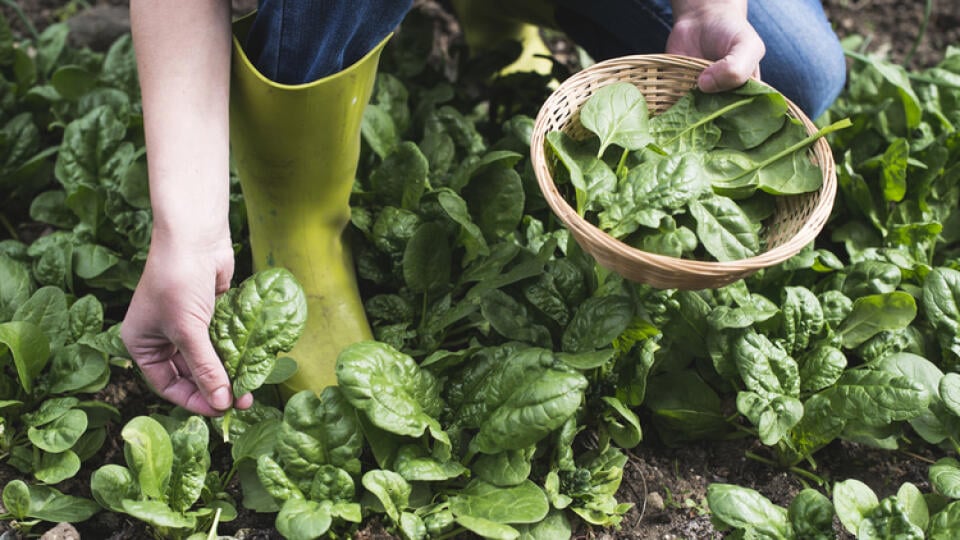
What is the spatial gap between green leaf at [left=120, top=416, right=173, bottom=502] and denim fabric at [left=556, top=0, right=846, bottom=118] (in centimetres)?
108

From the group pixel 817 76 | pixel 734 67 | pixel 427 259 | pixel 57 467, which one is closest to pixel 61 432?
pixel 57 467

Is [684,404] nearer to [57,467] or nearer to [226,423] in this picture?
[226,423]

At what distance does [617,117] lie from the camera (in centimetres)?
127

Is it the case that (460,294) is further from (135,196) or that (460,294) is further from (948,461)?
(948,461)

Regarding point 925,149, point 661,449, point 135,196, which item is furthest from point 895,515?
point 135,196

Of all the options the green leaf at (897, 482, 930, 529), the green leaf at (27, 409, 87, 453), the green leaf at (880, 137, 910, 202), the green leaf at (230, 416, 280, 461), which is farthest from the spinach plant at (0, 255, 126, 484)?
the green leaf at (880, 137, 910, 202)

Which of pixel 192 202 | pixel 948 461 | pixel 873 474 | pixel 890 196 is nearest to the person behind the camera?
pixel 192 202

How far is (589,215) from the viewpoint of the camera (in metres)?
1.26

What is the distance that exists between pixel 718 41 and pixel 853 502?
706mm

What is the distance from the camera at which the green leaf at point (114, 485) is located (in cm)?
116

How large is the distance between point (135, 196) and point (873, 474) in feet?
4.35

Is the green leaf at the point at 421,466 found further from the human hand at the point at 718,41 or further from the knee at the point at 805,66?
the knee at the point at 805,66

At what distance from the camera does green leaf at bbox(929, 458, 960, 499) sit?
3.90 feet

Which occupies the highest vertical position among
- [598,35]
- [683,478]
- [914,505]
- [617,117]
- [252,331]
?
[617,117]
